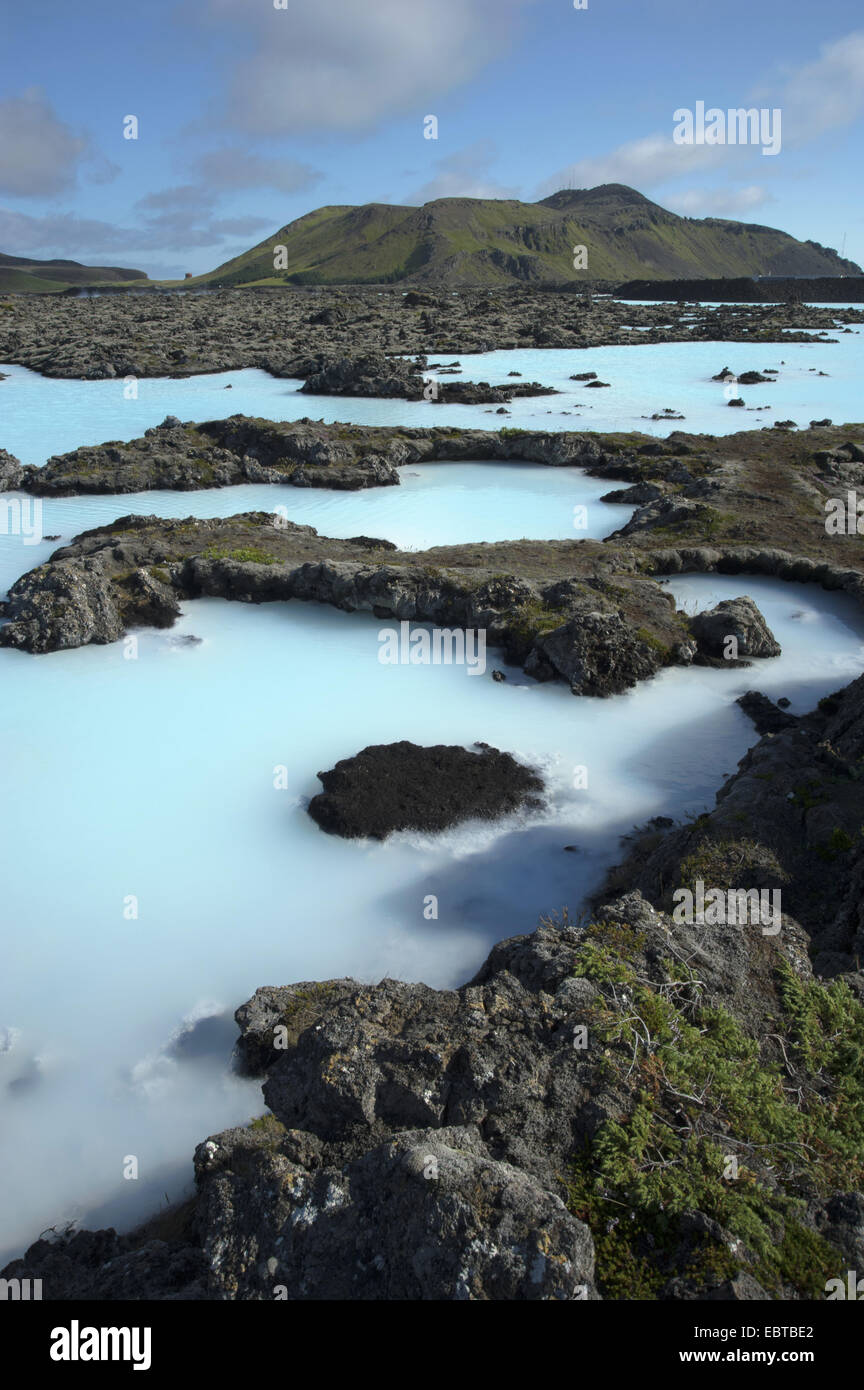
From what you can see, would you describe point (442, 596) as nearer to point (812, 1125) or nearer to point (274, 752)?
point (274, 752)

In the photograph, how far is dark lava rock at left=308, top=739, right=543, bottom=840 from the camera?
1095 centimetres

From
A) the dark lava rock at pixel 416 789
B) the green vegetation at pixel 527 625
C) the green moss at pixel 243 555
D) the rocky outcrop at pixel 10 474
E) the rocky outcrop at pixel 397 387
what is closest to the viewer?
the dark lava rock at pixel 416 789

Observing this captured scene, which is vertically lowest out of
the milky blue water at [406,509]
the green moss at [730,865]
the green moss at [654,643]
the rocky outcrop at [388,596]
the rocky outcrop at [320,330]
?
the green moss at [730,865]

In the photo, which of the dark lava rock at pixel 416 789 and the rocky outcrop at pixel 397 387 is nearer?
the dark lava rock at pixel 416 789

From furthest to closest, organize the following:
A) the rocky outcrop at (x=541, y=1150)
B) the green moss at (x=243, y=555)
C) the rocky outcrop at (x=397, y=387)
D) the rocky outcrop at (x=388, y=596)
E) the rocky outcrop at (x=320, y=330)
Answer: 1. the rocky outcrop at (x=320, y=330)
2. the rocky outcrop at (x=397, y=387)
3. the green moss at (x=243, y=555)
4. the rocky outcrop at (x=388, y=596)
5. the rocky outcrop at (x=541, y=1150)

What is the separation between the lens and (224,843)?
35.1 ft

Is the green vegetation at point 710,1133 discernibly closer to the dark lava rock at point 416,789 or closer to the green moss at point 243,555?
the dark lava rock at point 416,789

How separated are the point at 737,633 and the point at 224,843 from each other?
1038 centimetres

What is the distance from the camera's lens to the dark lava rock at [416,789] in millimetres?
10945

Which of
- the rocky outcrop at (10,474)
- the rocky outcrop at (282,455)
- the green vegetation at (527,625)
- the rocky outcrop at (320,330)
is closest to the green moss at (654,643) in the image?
the green vegetation at (527,625)

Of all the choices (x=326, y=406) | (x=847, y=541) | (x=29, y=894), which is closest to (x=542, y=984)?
(x=29, y=894)

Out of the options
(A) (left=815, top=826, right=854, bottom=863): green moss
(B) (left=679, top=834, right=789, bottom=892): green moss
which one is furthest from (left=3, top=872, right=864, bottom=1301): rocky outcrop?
(A) (left=815, top=826, right=854, bottom=863): green moss

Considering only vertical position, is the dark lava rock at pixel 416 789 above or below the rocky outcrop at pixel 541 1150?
above

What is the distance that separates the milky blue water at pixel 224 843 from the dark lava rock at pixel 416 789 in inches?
10.9
